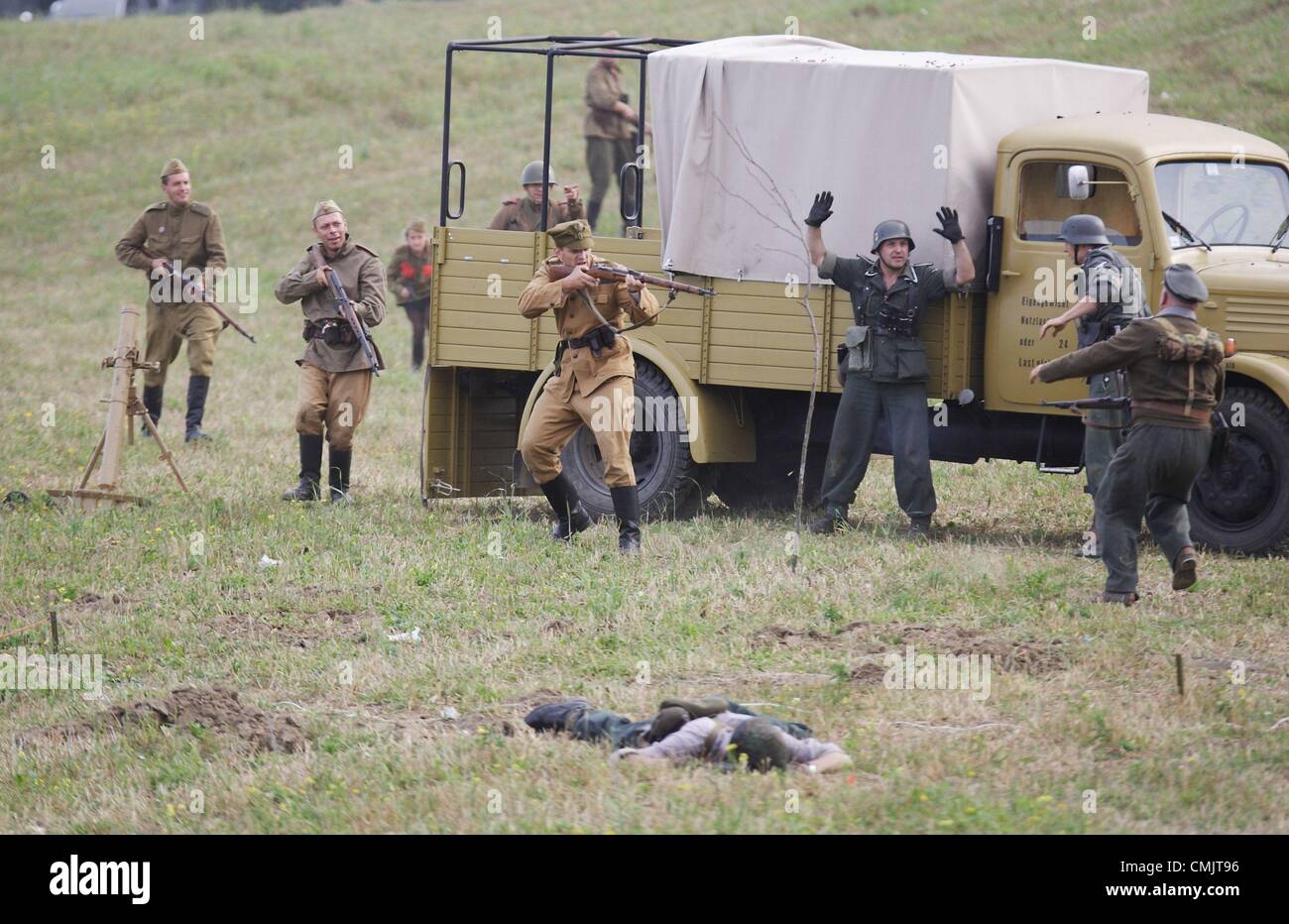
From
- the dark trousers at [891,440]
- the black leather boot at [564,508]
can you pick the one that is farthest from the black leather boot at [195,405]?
the dark trousers at [891,440]

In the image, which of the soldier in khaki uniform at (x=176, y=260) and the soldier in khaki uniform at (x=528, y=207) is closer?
the soldier in khaki uniform at (x=528, y=207)

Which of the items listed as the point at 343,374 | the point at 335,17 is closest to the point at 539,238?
the point at 343,374

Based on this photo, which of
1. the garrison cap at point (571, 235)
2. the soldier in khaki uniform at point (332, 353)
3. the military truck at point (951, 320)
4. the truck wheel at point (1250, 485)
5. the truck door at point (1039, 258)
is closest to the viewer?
the truck wheel at point (1250, 485)

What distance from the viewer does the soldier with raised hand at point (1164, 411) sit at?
24.7ft

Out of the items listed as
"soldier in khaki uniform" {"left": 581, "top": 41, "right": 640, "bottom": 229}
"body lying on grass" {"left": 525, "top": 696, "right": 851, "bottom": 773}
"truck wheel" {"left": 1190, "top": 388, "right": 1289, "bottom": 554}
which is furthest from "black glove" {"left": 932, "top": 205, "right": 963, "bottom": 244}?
"soldier in khaki uniform" {"left": 581, "top": 41, "right": 640, "bottom": 229}

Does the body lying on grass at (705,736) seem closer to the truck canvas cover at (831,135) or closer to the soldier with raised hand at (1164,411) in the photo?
the soldier with raised hand at (1164,411)

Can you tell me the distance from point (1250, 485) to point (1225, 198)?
4.98 feet

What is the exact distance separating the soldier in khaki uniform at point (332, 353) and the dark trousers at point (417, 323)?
6450mm

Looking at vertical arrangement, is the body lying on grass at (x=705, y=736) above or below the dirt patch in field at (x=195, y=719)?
above

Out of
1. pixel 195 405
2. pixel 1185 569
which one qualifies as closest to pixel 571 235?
pixel 1185 569

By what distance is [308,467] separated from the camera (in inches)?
438

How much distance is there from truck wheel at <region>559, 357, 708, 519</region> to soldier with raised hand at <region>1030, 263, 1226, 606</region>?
281cm

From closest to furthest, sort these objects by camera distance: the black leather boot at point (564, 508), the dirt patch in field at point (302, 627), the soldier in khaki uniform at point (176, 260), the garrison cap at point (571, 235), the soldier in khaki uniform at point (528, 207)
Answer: the dirt patch in field at point (302, 627), the garrison cap at point (571, 235), the black leather boot at point (564, 508), the soldier in khaki uniform at point (528, 207), the soldier in khaki uniform at point (176, 260)

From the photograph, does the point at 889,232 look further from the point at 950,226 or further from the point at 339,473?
the point at 339,473
